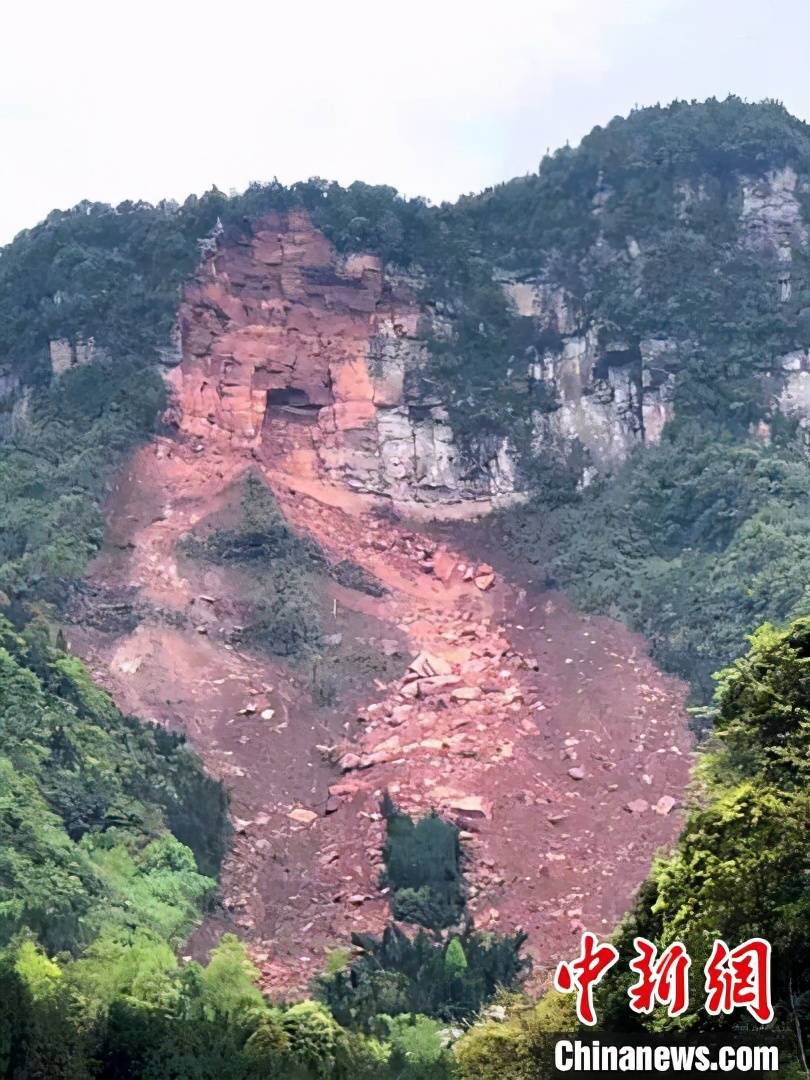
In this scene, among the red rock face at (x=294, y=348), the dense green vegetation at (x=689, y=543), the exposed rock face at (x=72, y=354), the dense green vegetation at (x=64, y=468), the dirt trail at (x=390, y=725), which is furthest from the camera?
the red rock face at (x=294, y=348)

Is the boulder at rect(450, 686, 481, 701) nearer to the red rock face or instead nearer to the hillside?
the hillside

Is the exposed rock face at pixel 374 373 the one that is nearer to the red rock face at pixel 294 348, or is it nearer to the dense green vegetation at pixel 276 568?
the red rock face at pixel 294 348

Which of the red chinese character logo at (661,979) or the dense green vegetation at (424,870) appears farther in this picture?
the dense green vegetation at (424,870)

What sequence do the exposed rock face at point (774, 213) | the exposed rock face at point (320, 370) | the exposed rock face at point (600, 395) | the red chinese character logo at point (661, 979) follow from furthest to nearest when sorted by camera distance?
the exposed rock face at point (774, 213), the exposed rock face at point (600, 395), the exposed rock face at point (320, 370), the red chinese character logo at point (661, 979)

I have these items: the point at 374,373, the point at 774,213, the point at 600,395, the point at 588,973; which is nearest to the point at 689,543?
the point at 600,395

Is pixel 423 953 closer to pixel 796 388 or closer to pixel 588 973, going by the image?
pixel 588 973

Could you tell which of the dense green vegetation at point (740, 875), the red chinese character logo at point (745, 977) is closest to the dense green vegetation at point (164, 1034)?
the dense green vegetation at point (740, 875)
